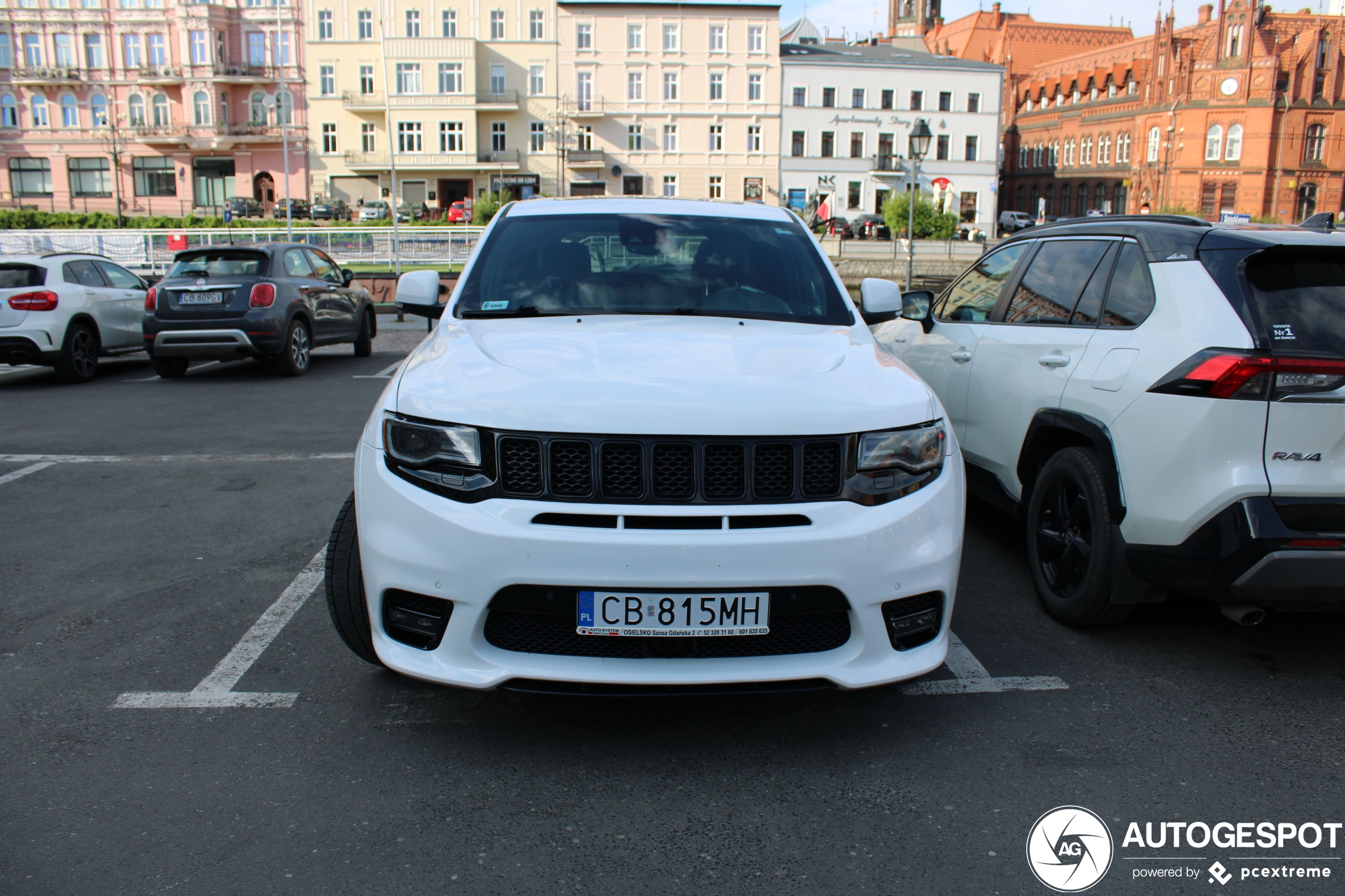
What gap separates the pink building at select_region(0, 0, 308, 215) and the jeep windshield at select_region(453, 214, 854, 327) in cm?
A: 6297

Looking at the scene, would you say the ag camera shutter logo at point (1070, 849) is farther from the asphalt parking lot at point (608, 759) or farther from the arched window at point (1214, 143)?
the arched window at point (1214, 143)

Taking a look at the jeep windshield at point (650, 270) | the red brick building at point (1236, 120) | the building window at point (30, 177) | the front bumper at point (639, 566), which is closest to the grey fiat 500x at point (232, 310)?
the jeep windshield at point (650, 270)

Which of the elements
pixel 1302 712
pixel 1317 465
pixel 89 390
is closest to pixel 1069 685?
pixel 1302 712

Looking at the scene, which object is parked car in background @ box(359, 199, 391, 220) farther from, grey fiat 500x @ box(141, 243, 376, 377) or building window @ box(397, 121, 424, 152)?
grey fiat 500x @ box(141, 243, 376, 377)

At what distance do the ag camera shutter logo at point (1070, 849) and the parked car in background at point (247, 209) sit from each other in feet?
197

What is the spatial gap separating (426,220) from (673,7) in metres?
22.1

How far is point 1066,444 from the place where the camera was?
4336mm

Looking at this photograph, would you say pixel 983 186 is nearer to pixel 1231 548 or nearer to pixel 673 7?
pixel 673 7

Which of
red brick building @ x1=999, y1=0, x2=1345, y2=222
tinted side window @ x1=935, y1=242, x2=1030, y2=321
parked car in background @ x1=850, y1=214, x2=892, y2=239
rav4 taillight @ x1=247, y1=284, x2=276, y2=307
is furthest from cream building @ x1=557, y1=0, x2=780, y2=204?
tinted side window @ x1=935, y1=242, x2=1030, y2=321

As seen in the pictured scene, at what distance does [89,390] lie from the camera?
11.3m

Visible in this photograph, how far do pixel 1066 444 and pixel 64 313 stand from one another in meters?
11.1

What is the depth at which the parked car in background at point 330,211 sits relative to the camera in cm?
5259

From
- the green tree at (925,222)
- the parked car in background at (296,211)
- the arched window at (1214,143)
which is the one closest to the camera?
the green tree at (925,222)

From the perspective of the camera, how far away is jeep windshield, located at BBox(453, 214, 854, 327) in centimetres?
404
